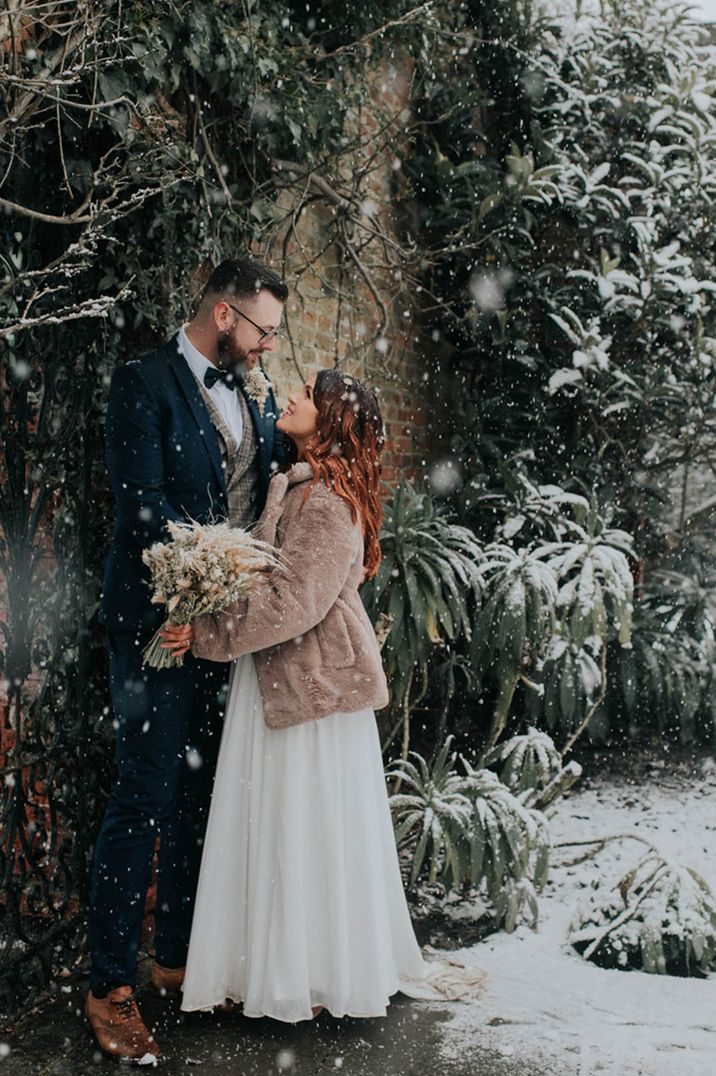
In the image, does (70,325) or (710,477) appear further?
(710,477)

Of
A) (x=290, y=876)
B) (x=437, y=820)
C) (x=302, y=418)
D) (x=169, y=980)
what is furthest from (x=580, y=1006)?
(x=302, y=418)

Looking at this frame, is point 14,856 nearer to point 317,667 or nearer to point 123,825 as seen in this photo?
point 123,825

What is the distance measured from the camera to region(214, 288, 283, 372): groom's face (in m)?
3.03

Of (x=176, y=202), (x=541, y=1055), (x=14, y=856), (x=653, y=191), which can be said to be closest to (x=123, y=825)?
(x=14, y=856)

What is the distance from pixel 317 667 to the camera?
296cm

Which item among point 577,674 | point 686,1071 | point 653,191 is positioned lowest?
point 686,1071

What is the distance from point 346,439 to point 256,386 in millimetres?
386

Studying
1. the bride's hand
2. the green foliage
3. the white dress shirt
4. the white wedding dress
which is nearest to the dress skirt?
the white wedding dress

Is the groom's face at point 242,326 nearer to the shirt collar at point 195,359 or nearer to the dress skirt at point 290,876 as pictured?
the shirt collar at point 195,359

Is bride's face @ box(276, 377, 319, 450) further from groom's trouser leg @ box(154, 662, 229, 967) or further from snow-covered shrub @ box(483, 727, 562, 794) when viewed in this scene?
snow-covered shrub @ box(483, 727, 562, 794)

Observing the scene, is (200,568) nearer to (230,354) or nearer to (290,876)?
(230,354)

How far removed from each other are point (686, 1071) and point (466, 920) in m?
1.32

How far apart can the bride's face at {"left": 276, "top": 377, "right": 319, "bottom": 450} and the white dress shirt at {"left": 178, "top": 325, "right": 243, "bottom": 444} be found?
19cm

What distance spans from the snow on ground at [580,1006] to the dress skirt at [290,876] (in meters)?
0.40
